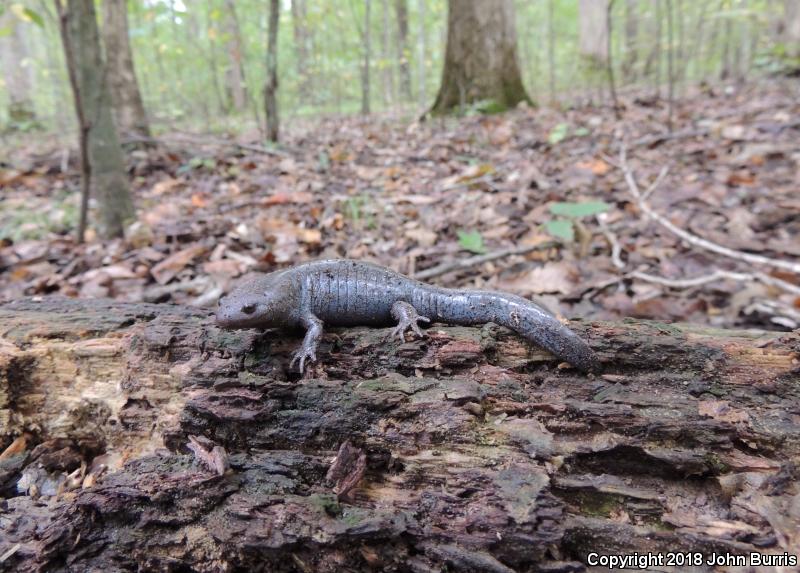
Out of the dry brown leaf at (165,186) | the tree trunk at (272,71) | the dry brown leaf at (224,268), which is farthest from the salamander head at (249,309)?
the tree trunk at (272,71)

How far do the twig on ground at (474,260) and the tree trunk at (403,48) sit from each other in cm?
1610

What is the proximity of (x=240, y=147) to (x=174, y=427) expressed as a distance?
31.2 feet

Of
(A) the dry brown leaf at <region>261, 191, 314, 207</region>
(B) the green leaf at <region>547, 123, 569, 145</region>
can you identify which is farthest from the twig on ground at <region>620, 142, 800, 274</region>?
(A) the dry brown leaf at <region>261, 191, 314, 207</region>

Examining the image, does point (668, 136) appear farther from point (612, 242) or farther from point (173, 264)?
point (173, 264)

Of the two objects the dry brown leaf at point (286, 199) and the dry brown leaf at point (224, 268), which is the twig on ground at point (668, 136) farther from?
the dry brown leaf at point (224, 268)

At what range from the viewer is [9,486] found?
105 inches

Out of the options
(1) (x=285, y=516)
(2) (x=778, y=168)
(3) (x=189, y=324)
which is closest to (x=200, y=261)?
(3) (x=189, y=324)

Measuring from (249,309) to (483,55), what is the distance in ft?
39.7

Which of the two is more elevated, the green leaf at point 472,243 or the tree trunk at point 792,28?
the tree trunk at point 792,28

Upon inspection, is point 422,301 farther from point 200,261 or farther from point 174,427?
point 200,261

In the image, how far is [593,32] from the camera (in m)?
15.9

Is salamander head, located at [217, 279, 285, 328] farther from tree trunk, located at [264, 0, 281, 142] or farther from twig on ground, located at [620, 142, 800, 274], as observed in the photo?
tree trunk, located at [264, 0, 281, 142]

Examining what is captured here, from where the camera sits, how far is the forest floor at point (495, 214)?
15.9ft

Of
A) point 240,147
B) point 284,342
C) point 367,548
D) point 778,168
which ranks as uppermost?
point 240,147
